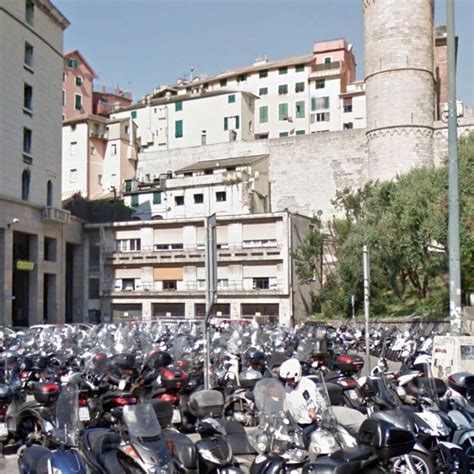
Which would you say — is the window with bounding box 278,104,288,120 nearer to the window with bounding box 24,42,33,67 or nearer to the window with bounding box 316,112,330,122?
the window with bounding box 316,112,330,122

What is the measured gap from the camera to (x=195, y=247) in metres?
49.0

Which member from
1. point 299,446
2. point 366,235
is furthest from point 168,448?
point 366,235

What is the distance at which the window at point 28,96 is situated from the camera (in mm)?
45312

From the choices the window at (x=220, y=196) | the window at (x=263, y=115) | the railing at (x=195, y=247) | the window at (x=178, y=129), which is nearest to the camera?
the railing at (x=195, y=247)

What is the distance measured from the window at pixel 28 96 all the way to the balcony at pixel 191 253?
11.6 meters

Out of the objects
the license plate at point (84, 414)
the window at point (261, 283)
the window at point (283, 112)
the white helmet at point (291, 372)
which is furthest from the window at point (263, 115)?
the white helmet at point (291, 372)

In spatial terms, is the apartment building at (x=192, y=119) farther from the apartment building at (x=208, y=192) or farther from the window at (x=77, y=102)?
the apartment building at (x=208, y=192)

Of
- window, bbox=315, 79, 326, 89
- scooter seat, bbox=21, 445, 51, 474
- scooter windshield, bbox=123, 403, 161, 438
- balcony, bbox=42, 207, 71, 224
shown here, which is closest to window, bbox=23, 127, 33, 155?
balcony, bbox=42, 207, 71, 224

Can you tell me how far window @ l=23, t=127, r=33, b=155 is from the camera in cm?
4506

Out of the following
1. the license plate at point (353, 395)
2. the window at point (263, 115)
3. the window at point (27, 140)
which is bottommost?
the license plate at point (353, 395)

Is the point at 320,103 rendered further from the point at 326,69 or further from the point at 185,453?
the point at 185,453

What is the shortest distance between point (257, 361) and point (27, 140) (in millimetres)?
34606

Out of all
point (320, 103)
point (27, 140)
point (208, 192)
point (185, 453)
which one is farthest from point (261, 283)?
point (185, 453)

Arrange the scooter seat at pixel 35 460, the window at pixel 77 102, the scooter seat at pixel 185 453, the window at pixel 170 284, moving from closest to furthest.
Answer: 1. the scooter seat at pixel 35 460
2. the scooter seat at pixel 185 453
3. the window at pixel 170 284
4. the window at pixel 77 102
